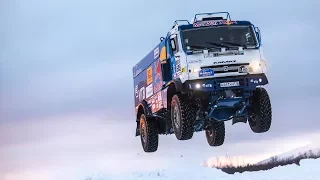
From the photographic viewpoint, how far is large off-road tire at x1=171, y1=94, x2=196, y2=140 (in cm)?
2041

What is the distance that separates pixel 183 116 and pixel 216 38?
120 inches

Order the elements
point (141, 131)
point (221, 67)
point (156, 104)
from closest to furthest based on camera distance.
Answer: point (221, 67), point (156, 104), point (141, 131)

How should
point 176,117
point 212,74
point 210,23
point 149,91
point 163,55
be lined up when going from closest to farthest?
1. point 212,74
2. point 210,23
3. point 176,117
4. point 163,55
5. point 149,91

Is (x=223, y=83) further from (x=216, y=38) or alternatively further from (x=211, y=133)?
(x=211, y=133)

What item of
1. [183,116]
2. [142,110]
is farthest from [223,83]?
[142,110]

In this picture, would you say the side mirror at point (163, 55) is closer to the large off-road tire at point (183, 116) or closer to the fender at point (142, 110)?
the large off-road tire at point (183, 116)

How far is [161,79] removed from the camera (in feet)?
74.0

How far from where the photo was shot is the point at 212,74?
20156 millimetres

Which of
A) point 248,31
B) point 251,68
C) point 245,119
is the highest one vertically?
point 248,31

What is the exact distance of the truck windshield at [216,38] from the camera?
2033cm

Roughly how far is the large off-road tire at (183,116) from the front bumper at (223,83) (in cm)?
60

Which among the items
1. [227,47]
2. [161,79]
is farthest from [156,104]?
[227,47]

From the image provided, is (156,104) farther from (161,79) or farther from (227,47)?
(227,47)

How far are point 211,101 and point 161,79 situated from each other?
8.24ft
